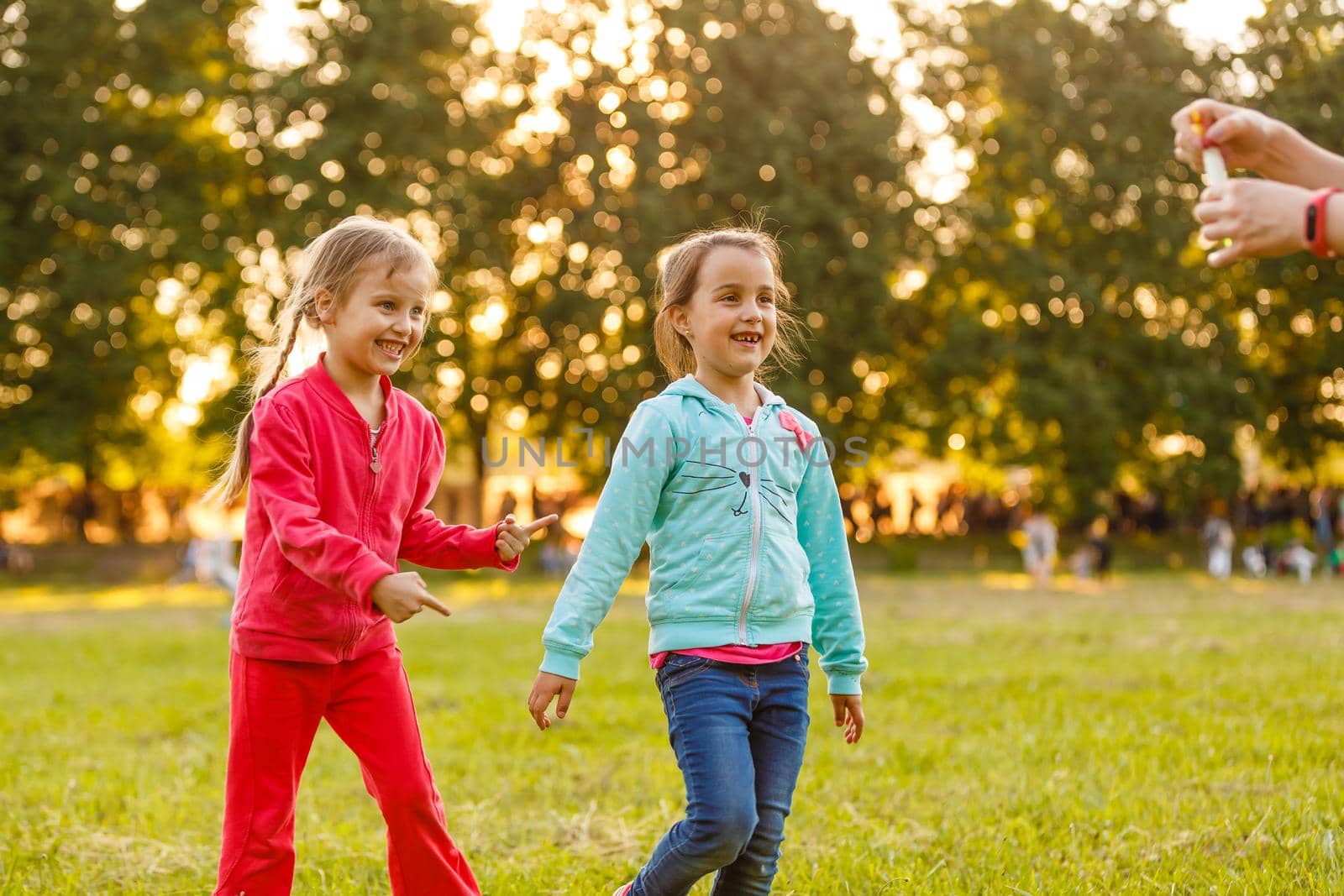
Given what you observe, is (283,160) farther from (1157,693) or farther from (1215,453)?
(1157,693)

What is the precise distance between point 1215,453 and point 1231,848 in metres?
29.2

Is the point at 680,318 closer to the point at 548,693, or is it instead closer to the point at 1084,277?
the point at 548,693

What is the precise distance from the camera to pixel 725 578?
3.48 meters

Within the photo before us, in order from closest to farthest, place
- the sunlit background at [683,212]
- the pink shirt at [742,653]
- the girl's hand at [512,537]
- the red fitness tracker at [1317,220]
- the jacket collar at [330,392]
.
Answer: the red fitness tracker at [1317,220]
the pink shirt at [742,653]
the jacket collar at [330,392]
the girl's hand at [512,537]
the sunlit background at [683,212]

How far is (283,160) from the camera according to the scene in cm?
2980

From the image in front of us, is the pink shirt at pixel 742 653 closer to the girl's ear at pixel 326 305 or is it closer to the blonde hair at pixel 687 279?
the blonde hair at pixel 687 279

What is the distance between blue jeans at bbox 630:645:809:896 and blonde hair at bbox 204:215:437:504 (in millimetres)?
1305

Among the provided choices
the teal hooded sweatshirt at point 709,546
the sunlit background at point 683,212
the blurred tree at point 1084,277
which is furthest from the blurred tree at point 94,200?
the teal hooded sweatshirt at point 709,546

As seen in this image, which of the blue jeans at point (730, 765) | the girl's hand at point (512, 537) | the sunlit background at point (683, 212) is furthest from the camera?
the sunlit background at point (683, 212)

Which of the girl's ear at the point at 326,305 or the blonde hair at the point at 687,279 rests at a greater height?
Answer: the blonde hair at the point at 687,279

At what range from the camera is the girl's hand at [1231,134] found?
3506 mm

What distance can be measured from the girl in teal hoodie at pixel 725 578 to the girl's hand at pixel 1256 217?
116cm

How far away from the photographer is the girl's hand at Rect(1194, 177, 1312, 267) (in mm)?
3002

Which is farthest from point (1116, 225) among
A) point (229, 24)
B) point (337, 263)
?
point (337, 263)
